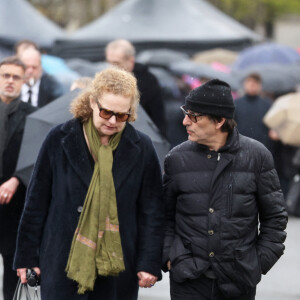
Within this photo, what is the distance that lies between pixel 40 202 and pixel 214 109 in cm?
98

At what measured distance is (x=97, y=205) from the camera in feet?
14.5

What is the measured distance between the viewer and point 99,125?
4477 millimetres

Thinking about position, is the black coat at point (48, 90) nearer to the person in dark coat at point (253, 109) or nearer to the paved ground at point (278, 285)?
the paved ground at point (278, 285)

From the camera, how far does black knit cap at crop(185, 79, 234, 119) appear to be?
452 centimetres

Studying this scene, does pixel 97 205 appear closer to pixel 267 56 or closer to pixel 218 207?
pixel 218 207

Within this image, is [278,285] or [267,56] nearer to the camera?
[278,285]

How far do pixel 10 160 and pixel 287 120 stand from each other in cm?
661

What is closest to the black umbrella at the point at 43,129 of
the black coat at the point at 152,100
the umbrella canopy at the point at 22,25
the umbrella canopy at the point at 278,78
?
the black coat at the point at 152,100

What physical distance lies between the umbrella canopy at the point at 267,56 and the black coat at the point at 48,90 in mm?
11238

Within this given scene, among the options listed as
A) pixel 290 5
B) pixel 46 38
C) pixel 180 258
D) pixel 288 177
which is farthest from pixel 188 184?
pixel 290 5

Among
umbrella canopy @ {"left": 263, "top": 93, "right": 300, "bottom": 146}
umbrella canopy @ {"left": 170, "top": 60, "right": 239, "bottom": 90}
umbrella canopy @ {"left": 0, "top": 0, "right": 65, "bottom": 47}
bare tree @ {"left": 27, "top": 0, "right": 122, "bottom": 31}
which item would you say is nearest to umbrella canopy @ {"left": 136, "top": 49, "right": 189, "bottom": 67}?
umbrella canopy @ {"left": 170, "top": 60, "right": 239, "bottom": 90}

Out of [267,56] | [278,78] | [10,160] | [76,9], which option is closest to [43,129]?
[10,160]

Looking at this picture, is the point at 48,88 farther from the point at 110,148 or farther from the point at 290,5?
the point at 290,5

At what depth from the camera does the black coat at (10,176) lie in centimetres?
616
